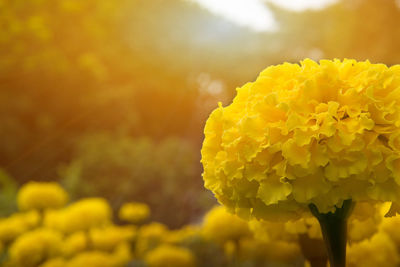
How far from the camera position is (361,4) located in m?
5.89

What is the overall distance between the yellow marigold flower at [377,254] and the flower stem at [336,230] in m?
0.29

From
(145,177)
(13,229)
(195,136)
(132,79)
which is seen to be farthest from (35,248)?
(132,79)

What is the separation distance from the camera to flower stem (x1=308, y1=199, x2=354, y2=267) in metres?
0.58

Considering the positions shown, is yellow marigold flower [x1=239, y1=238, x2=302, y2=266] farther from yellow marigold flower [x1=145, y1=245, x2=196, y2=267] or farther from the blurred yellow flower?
the blurred yellow flower

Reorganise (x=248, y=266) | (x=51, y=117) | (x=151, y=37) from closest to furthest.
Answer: (x=248, y=266) < (x=51, y=117) < (x=151, y=37)

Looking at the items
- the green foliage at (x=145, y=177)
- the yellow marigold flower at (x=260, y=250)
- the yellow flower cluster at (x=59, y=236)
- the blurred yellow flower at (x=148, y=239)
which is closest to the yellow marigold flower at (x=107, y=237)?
the yellow flower cluster at (x=59, y=236)

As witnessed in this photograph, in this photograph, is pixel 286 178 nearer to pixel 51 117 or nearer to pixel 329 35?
pixel 51 117

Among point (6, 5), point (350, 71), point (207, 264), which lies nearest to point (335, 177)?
point (350, 71)

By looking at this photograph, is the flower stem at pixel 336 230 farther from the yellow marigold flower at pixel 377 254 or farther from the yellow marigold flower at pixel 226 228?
the yellow marigold flower at pixel 226 228

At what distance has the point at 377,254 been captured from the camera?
85cm

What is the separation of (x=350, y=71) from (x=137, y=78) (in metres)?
5.99

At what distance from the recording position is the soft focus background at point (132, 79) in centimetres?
441

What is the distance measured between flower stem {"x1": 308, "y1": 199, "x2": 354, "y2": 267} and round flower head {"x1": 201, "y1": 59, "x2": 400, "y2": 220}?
0.04m

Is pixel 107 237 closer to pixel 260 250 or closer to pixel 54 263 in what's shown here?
pixel 54 263
